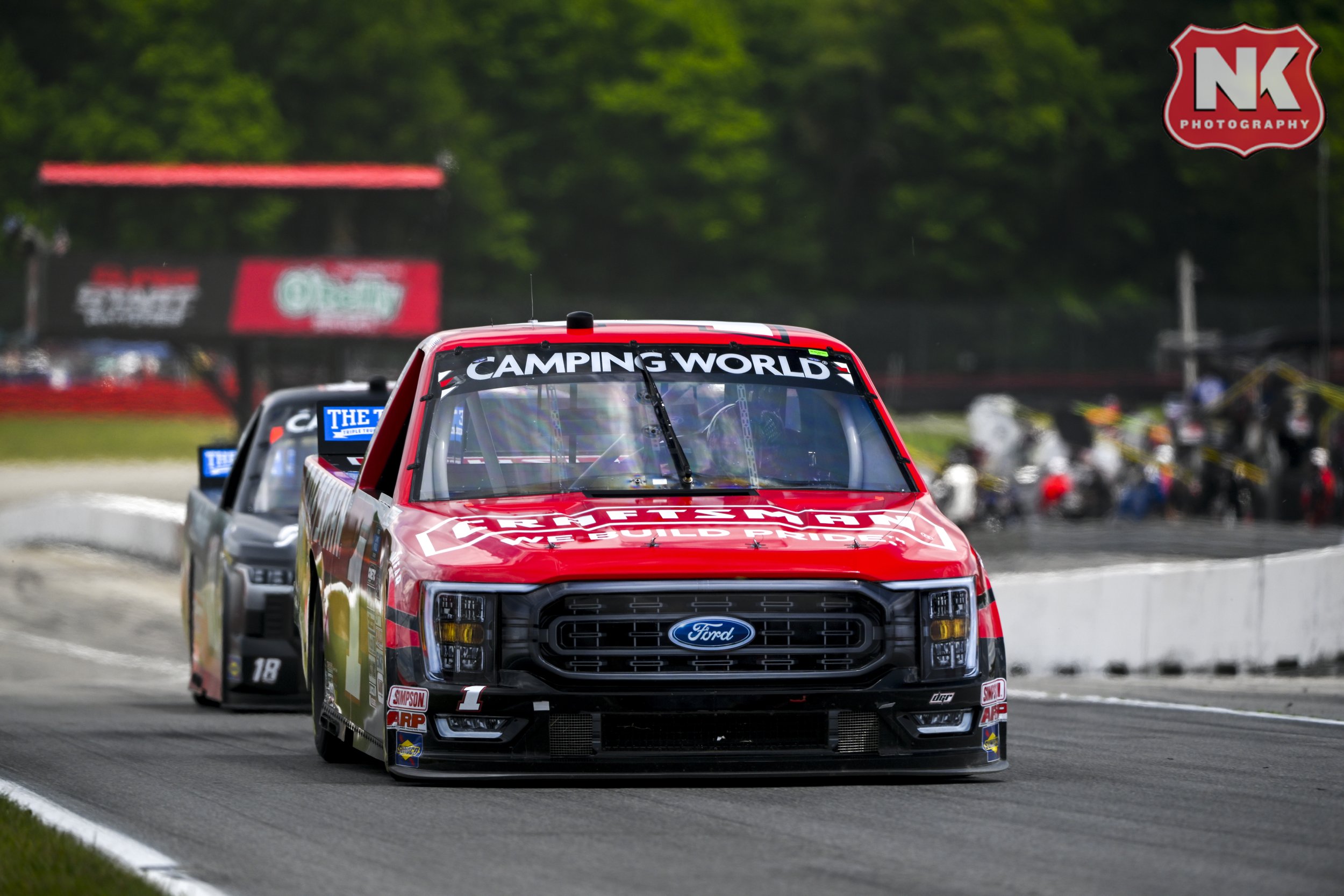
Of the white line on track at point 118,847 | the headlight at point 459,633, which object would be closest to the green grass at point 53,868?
the white line on track at point 118,847

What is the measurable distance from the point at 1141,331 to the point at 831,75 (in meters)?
21.9

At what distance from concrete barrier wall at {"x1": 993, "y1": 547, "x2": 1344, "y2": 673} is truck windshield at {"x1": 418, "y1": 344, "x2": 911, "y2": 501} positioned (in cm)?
785

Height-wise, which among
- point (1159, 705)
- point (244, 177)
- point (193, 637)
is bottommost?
point (1159, 705)

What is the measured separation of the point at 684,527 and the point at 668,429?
72 cm

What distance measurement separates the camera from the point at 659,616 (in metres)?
7.11

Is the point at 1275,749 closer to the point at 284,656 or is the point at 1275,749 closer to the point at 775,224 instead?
the point at 284,656

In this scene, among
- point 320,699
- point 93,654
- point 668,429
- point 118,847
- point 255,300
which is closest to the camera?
point 118,847

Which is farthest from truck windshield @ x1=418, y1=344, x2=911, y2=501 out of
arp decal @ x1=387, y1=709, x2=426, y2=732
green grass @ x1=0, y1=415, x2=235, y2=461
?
green grass @ x1=0, y1=415, x2=235, y2=461

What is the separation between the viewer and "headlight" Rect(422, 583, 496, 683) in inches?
280

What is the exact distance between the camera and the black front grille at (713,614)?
711 centimetres

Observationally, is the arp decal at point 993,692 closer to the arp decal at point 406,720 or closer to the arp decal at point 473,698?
the arp decal at point 473,698

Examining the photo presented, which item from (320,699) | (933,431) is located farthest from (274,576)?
(933,431)

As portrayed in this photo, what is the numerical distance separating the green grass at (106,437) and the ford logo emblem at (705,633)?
54.0m

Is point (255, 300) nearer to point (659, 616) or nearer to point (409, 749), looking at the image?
point (409, 749)
